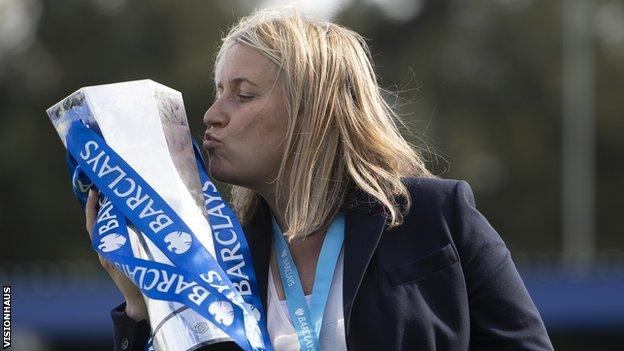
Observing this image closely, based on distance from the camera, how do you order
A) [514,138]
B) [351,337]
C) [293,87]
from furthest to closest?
[514,138], [293,87], [351,337]

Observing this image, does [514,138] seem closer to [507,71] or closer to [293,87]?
[507,71]

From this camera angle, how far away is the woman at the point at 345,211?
125 inches

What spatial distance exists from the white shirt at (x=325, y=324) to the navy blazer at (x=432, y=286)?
0.13 ft

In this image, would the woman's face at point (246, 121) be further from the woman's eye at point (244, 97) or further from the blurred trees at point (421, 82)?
the blurred trees at point (421, 82)

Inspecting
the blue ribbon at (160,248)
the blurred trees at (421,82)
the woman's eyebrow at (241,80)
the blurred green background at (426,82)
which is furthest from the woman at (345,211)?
the blurred trees at (421,82)

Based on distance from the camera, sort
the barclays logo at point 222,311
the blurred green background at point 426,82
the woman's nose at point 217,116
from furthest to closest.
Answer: the blurred green background at point 426,82
the woman's nose at point 217,116
the barclays logo at point 222,311

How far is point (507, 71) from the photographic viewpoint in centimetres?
3234

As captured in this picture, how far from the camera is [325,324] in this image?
3182mm

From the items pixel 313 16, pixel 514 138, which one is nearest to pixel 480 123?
pixel 514 138

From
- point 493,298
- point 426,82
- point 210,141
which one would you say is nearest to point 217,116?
point 210,141

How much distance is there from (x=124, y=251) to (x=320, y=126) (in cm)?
63

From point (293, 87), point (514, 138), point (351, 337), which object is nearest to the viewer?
point (351, 337)

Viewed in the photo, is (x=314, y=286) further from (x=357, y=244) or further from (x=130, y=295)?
(x=130, y=295)

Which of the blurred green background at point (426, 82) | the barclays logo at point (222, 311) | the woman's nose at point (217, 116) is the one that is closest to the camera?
the barclays logo at point (222, 311)
